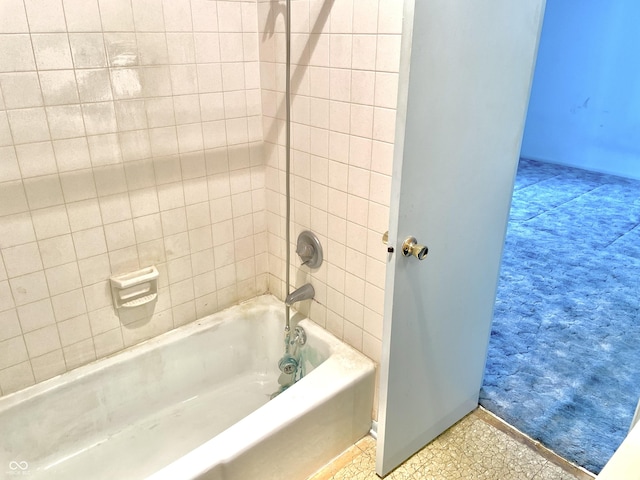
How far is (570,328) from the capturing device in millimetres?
2516

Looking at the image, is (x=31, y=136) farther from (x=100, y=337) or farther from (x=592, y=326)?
(x=592, y=326)

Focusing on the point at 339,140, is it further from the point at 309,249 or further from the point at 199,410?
the point at 199,410

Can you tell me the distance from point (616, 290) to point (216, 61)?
2481 mm

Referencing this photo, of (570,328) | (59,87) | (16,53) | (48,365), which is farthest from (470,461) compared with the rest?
(16,53)

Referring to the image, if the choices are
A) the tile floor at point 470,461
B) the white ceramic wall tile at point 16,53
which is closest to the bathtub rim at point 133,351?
the tile floor at point 470,461

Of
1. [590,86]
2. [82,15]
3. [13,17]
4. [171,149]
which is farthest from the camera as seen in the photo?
[590,86]

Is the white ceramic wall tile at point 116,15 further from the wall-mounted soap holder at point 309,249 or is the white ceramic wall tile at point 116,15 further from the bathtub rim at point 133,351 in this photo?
the bathtub rim at point 133,351

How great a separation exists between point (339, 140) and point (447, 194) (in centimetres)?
44

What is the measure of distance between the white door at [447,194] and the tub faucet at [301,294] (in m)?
0.52

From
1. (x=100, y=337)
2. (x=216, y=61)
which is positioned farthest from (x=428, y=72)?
(x=100, y=337)

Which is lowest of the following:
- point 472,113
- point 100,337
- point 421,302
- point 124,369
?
point 124,369

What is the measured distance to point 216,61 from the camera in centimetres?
183

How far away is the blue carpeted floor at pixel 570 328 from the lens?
1.93 meters

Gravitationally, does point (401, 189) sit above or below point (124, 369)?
above
